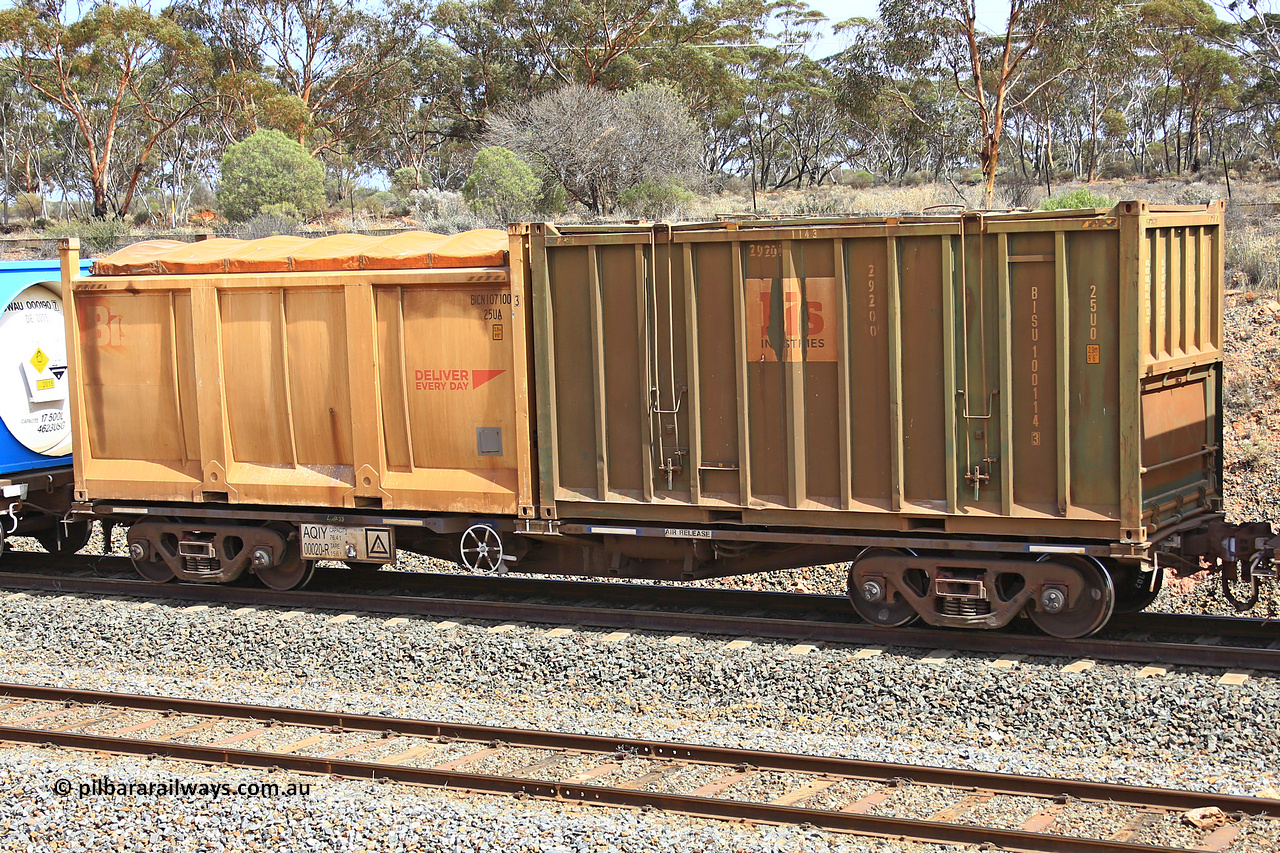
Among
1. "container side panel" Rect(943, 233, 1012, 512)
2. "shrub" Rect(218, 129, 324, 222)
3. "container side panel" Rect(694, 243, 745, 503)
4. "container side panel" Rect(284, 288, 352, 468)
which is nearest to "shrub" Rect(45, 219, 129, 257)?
"shrub" Rect(218, 129, 324, 222)

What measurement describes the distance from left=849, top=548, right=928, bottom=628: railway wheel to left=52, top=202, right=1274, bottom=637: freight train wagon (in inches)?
1.0

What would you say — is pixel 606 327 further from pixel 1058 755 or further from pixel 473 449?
pixel 1058 755

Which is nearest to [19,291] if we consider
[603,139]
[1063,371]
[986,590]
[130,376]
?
[130,376]

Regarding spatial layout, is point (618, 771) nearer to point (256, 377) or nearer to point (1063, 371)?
point (1063, 371)

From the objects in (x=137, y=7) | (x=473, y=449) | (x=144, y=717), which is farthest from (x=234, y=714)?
(x=137, y=7)

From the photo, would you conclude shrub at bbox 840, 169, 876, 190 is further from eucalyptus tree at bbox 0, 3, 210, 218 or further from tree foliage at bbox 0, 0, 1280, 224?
eucalyptus tree at bbox 0, 3, 210, 218

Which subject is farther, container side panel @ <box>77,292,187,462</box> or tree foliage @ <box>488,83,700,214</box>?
tree foliage @ <box>488,83,700,214</box>

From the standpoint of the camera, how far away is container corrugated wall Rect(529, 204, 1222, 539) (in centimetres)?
Result: 795

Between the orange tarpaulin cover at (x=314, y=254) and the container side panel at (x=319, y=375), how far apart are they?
297 mm

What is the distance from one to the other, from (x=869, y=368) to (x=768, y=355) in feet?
2.42

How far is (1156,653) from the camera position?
8133 millimetres

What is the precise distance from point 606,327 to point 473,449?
1.58 metres

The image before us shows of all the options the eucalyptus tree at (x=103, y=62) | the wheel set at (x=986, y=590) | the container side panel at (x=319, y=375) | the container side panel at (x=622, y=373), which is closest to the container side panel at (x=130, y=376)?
the container side panel at (x=319, y=375)

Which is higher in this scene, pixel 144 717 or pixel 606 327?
pixel 606 327
